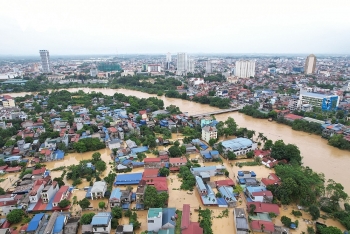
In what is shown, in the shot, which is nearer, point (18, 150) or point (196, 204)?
point (196, 204)

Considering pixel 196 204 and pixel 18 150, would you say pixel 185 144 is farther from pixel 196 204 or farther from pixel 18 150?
pixel 18 150

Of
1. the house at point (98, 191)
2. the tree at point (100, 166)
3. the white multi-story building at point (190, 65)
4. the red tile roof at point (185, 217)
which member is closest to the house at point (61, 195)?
the house at point (98, 191)

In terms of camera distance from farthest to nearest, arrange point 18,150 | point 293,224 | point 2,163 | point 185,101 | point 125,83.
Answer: point 125,83 < point 185,101 < point 18,150 < point 2,163 < point 293,224

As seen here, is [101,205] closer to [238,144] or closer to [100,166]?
[100,166]

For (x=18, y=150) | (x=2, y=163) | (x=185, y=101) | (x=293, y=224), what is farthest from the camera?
(x=185, y=101)

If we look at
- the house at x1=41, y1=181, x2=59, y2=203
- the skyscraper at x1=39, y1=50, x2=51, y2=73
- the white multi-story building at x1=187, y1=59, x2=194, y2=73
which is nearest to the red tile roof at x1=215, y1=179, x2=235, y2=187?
the house at x1=41, y1=181, x2=59, y2=203

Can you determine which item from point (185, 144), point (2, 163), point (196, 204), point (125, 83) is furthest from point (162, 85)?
point (196, 204)
